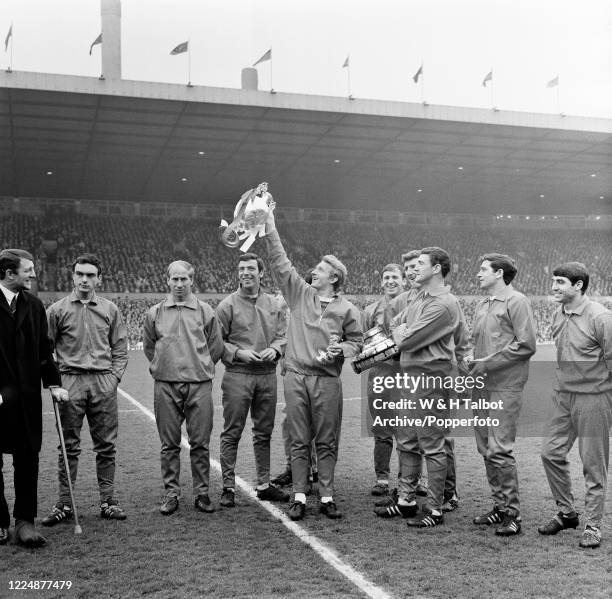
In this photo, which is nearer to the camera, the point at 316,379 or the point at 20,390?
the point at 20,390

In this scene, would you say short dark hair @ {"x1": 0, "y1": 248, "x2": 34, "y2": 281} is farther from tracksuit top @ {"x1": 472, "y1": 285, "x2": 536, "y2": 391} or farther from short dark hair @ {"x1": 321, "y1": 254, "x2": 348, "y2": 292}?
tracksuit top @ {"x1": 472, "y1": 285, "x2": 536, "y2": 391}

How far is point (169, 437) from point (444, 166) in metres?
29.8

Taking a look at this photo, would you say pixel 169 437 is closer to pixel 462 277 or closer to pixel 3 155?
pixel 3 155

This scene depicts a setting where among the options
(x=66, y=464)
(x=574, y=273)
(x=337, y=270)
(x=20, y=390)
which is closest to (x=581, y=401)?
(x=574, y=273)

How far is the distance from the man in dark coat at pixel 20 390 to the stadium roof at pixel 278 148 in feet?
65.8

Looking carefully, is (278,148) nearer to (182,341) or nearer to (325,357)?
(182,341)

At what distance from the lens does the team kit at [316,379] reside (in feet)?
16.4

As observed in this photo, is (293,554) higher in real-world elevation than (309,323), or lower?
lower

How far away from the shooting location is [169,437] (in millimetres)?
5797

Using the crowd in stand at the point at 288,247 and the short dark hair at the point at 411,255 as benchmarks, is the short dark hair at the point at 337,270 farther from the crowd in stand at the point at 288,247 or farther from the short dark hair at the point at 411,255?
the crowd in stand at the point at 288,247

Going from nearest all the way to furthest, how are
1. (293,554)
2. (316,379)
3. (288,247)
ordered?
(293,554)
(316,379)
(288,247)

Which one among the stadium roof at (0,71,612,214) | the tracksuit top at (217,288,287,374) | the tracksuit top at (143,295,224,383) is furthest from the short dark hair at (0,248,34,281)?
the stadium roof at (0,71,612,214)

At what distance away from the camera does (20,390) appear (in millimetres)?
5008

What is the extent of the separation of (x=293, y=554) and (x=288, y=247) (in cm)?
3536
